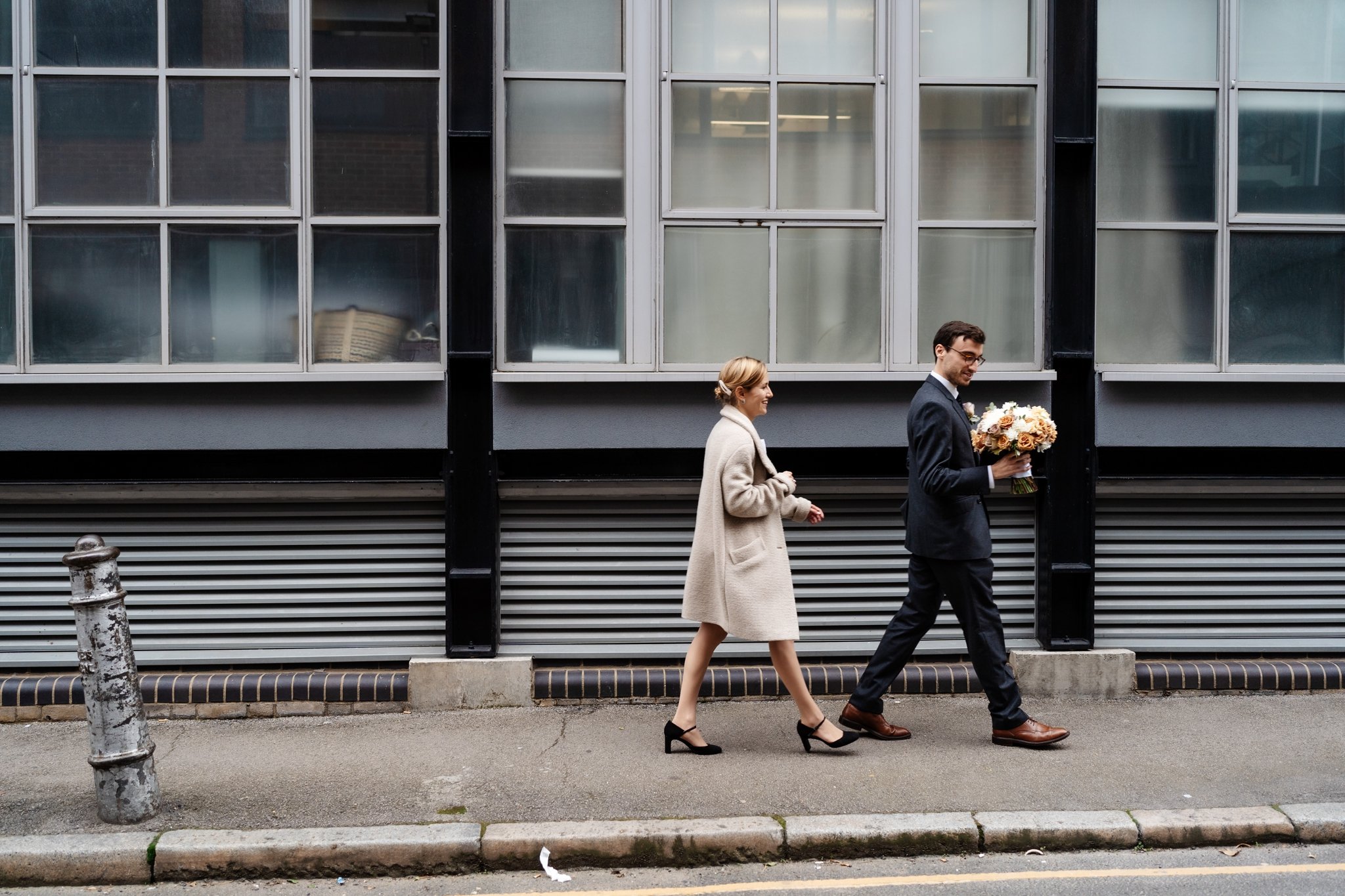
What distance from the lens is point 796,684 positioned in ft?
19.1

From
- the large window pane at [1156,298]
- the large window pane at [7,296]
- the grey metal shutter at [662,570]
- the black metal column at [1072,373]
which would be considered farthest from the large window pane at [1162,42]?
the large window pane at [7,296]

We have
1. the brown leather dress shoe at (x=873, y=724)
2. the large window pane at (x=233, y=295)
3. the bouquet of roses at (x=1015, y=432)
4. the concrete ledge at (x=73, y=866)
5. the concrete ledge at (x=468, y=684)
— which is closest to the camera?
the concrete ledge at (x=73, y=866)

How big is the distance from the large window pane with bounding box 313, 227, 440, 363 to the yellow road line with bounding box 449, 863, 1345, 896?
370 centimetres

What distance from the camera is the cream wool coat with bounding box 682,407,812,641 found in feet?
18.4

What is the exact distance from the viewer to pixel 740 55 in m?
7.29

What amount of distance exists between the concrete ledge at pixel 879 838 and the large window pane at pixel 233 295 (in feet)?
14.2

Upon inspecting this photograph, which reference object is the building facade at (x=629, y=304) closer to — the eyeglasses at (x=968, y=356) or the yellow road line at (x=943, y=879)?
the eyeglasses at (x=968, y=356)

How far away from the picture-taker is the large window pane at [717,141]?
728cm

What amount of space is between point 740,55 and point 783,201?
0.95 meters

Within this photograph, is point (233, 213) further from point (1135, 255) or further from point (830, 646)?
point (1135, 255)

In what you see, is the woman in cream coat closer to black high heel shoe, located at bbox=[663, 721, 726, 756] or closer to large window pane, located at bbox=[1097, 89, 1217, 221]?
black high heel shoe, located at bbox=[663, 721, 726, 756]

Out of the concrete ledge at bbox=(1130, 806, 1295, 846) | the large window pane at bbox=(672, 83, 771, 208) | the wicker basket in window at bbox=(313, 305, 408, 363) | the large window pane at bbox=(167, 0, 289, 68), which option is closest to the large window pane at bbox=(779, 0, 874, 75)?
the large window pane at bbox=(672, 83, 771, 208)

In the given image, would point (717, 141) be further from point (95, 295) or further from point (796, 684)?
point (95, 295)

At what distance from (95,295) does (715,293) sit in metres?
3.83
